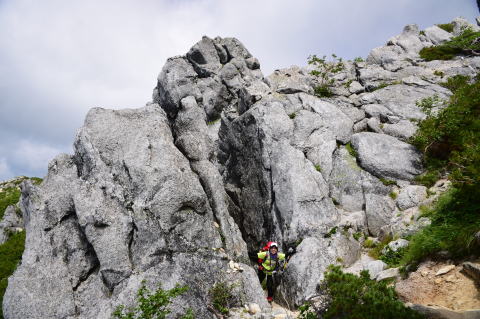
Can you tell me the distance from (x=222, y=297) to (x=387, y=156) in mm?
15627

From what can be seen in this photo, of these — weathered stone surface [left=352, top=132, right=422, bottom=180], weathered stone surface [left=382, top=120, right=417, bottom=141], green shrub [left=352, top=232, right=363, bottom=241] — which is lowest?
green shrub [left=352, top=232, right=363, bottom=241]

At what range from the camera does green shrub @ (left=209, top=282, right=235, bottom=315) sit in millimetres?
16264

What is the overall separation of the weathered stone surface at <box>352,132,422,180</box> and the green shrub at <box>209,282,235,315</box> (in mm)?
13449

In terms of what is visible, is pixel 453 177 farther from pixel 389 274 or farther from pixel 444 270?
pixel 389 274

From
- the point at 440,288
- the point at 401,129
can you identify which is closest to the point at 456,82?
the point at 401,129

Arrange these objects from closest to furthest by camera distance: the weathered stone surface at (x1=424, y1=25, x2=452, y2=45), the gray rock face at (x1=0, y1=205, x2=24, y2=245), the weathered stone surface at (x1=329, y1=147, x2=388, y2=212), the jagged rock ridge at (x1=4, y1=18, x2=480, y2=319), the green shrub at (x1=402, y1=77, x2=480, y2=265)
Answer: the green shrub at (x1=402, y1=77, x2=480, y2=265) → the jagged rock ridge at (x1=4, y1=18, x2=480, y2=319) → the weathered stone surface at (x1=329, y1=147, x2=388, y2=212) → the gray rock face at (x1=0, y1=205, x2=24, y2=245) → the weathered stone surface at (x1=424, y1=25, x2=452, y2=45)

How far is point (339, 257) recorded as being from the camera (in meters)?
18.0

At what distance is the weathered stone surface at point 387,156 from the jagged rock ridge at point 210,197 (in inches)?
3.5

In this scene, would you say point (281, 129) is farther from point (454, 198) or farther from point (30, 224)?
Result: point (30, 224)

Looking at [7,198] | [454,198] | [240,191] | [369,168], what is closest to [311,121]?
[369,168]

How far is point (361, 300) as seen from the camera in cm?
872

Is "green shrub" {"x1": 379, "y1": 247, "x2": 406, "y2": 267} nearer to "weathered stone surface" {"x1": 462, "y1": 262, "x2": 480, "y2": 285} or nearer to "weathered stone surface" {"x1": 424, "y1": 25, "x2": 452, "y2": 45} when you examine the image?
"weathered stone surface" {"x1": 462, "y1": 262, "x2": 480, "y2": 285}

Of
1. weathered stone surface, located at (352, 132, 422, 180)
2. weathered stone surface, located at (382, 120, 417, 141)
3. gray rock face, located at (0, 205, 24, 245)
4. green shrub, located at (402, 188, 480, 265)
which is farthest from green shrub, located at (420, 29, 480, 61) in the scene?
gray rock face, located at (0, 205, 24, 245)

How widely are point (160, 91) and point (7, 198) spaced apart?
35428 mm
